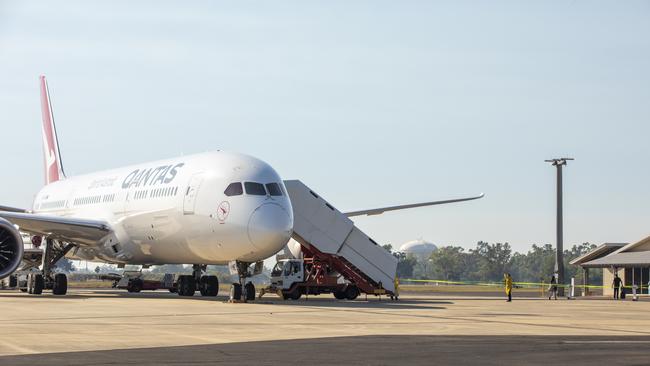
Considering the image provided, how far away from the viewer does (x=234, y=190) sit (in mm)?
32312

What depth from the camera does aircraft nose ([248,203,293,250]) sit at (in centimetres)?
3103

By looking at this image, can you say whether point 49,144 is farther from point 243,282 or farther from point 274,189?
point 274,189

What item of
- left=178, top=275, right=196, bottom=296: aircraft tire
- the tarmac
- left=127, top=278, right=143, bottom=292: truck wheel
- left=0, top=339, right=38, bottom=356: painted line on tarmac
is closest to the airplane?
left=178, top=275, right=196, bottom=296: aircraft tire

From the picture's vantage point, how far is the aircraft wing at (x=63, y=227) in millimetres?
37344

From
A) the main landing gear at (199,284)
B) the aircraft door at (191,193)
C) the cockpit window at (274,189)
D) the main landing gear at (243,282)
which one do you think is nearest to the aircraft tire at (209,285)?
the main landing gear at (199,284)

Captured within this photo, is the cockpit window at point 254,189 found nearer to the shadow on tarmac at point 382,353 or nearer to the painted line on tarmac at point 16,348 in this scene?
the shadow on tarmac at point 382,353

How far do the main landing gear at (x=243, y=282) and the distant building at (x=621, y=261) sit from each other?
1160 inches

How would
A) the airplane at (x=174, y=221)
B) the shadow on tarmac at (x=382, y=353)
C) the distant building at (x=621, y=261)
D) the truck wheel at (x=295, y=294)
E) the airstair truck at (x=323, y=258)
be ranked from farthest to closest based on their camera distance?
1. the distant building at (x=621, y=261)
2. the airstair truck at (x=323, y=258)
3. the truck wheel at (x=295, y=294)
4. the airplane at (x=174, y=221)
5. the shadow on tarmac at (x=382, y=353)

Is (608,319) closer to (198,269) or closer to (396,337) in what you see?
(396,337)

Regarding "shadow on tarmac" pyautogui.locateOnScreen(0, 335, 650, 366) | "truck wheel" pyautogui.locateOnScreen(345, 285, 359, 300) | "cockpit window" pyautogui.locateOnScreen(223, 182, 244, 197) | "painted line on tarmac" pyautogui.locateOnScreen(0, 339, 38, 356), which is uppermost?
A: "cockpit window" pyautogui.locateOnScreen(223, 182, 244, 197)

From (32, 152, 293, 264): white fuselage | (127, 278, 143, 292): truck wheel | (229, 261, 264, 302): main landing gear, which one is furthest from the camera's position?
(127, 278, 143, 292): truck wheel

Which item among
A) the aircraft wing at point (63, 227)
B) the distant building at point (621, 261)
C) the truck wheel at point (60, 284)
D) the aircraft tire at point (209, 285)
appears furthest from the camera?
the distant building at point (621, 261)

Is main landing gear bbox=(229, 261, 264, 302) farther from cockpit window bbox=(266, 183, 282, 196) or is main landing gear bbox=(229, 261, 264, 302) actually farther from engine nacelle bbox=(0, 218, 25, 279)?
engine nacelle bbox=(0, 218, 25, 279)

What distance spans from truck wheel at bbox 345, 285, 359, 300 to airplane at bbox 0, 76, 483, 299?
505cm
